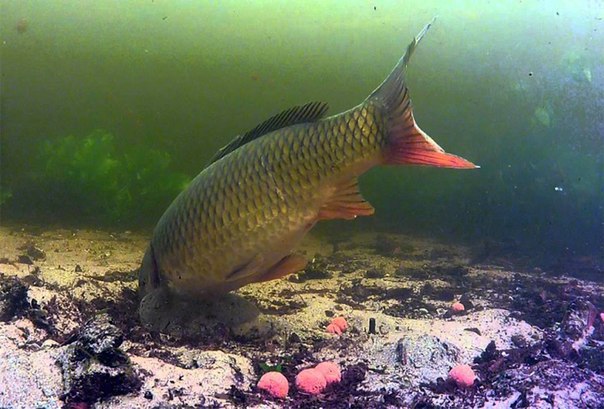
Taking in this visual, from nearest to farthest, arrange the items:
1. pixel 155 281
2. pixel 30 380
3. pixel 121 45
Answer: pixel 30 380 < pixel 155 281 < pixel 121 45

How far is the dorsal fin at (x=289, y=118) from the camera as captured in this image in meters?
2.51

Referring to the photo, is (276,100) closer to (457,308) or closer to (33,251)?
(33,251)

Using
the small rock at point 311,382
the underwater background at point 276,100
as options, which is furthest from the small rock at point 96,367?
the underwater background at point 276,100

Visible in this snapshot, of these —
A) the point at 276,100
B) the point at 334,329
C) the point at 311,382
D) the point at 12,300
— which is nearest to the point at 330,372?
the point at 311,382

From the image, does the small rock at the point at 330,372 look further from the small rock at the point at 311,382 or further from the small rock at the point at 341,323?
the small rock at the point at 341,323

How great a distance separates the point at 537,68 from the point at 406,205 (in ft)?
9.60

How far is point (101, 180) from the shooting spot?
19.8 ft

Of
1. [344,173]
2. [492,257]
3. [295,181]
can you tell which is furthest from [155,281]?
[492,257]

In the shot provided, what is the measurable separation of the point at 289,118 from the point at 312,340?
1158mm

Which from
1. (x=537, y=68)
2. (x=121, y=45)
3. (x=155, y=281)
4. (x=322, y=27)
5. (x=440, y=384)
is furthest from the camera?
(x=121, y=45)

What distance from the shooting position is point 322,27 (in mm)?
5824

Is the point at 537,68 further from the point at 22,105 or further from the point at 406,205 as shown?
the point at 22,105

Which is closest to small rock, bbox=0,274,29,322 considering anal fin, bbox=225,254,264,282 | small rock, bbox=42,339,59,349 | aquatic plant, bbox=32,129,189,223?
small rock, bbox=42,339,59,349

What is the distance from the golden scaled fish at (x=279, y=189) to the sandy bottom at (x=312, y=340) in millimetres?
332
